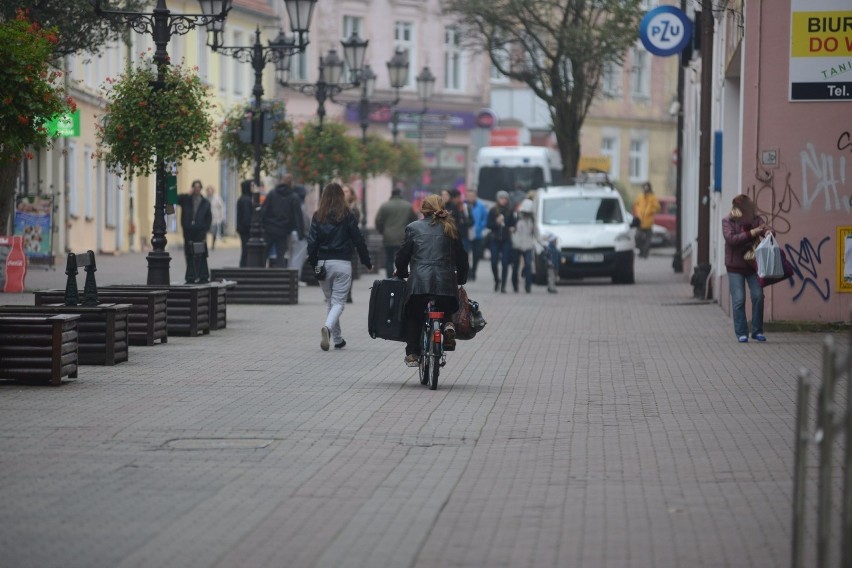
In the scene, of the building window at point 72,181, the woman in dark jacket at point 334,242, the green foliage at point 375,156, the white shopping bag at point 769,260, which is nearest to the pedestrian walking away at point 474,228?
the green foliage at point 375,156

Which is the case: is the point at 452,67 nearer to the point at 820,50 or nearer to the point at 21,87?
the point at 820,50

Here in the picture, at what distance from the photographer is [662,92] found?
77.2 metres

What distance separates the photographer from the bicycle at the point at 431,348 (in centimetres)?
1405

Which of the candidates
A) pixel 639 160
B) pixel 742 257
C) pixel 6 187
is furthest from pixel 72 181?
pixel 639 160

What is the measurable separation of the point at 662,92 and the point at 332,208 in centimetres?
6059

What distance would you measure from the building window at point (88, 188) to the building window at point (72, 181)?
36.8 inches

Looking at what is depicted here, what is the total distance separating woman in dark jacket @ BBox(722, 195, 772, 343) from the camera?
19031 millimetres

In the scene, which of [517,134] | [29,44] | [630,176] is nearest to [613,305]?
[29,44]

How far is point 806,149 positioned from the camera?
66.7 ft

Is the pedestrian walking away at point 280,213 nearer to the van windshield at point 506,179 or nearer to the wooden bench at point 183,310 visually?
the wooden bench at point 183,310

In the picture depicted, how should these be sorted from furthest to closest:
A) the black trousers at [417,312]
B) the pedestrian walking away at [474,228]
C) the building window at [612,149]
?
the building window at [612,149] → the pedestrian walking away at [474,228] → the black trousers at [417,312]

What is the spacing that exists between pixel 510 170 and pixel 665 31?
2386 centimetres

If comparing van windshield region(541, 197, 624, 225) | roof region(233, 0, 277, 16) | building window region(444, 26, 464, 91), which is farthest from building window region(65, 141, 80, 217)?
building window region(444, 26, 464, 91)

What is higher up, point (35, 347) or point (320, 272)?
point (320, 272)
